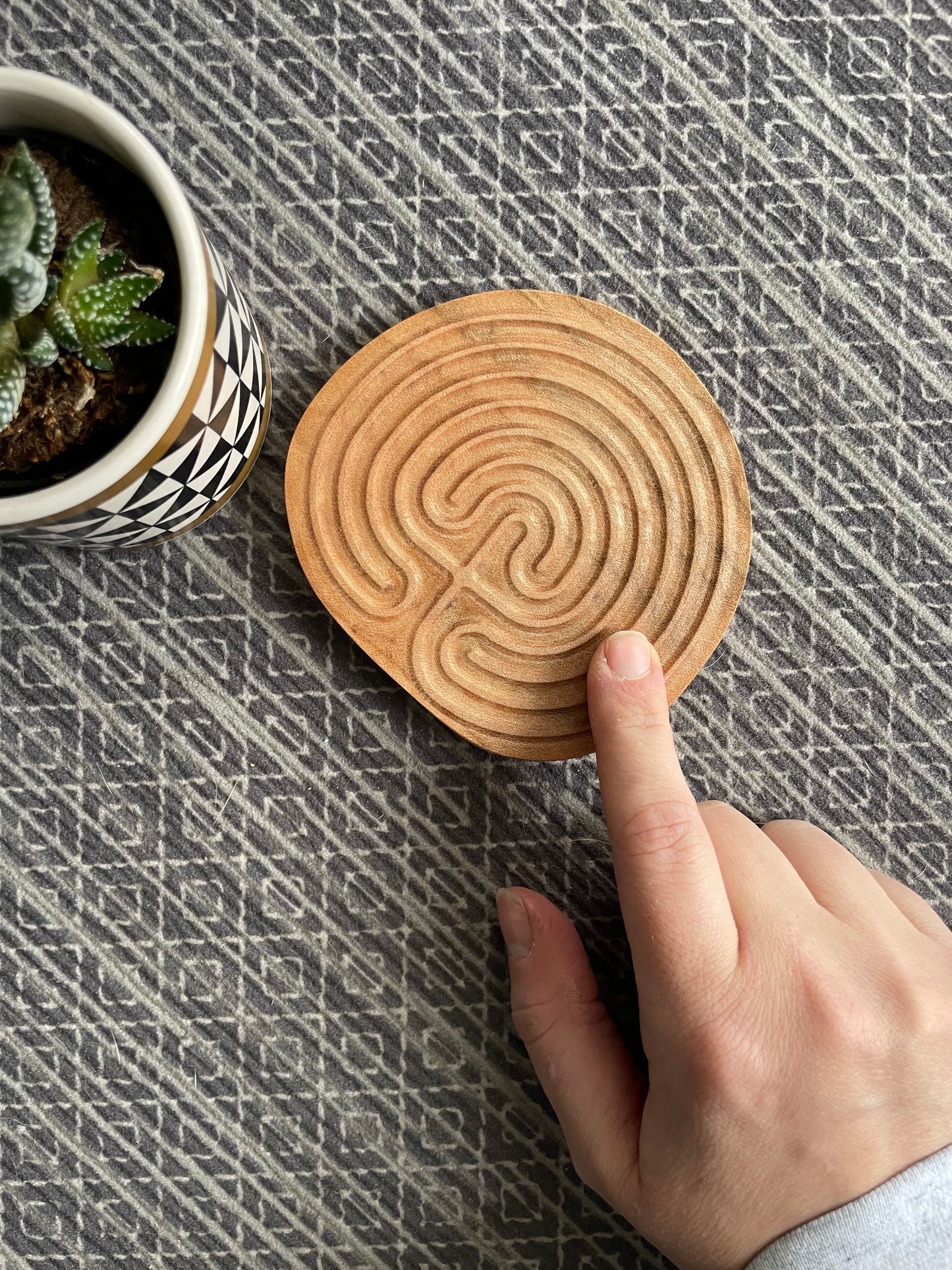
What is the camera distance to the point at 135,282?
0.37 metres

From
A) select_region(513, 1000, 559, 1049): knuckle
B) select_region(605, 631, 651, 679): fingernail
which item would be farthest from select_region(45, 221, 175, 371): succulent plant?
select_region(513, 1000, 559, 1049): knuckle

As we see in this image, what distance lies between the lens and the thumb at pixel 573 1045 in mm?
Answer: 536

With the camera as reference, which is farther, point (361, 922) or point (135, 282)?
point (361, 922)

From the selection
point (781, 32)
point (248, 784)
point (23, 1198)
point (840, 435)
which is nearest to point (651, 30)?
point (781, 32)

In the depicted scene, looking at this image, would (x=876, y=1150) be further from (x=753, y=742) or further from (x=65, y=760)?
(x=65, y=760)

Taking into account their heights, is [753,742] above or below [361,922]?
above

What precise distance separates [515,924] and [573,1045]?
75 millimetres

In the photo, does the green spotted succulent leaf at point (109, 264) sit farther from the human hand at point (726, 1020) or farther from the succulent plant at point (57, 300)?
the human hand at point (726, 1020)

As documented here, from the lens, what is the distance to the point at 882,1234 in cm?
50

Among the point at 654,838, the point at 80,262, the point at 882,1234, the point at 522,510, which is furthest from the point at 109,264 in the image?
the point at 882,1234

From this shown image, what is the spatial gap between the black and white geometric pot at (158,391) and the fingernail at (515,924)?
0.29m

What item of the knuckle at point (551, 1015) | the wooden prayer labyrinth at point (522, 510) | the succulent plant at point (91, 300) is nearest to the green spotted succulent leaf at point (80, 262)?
the succulent plant at point (91, 300)

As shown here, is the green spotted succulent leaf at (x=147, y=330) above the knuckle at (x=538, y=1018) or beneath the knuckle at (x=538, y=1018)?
above

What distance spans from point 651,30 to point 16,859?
62 centimetres
